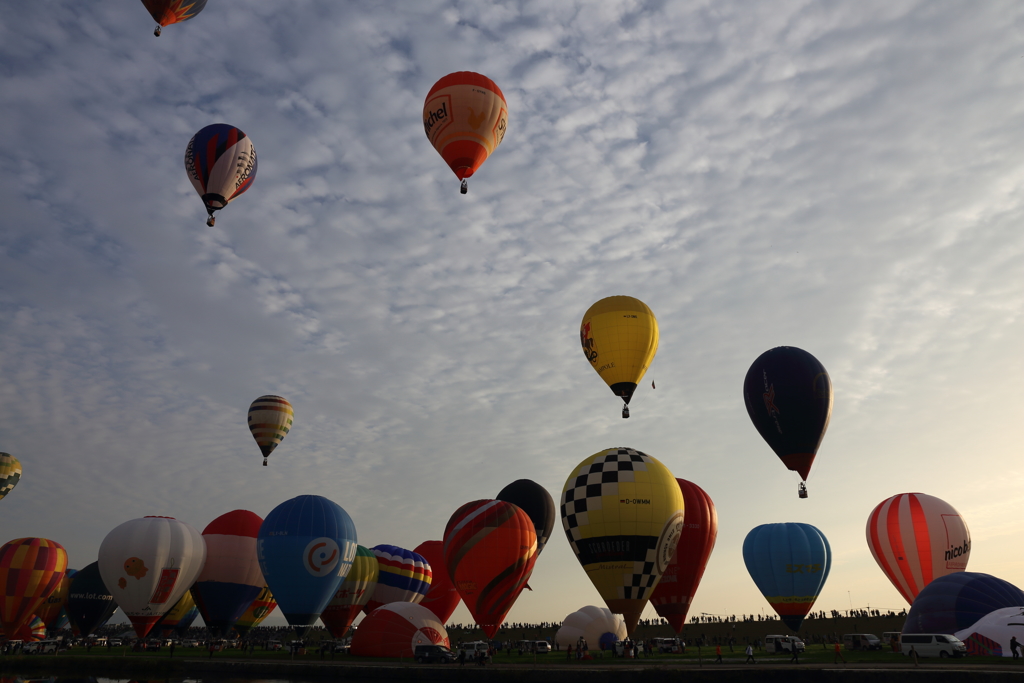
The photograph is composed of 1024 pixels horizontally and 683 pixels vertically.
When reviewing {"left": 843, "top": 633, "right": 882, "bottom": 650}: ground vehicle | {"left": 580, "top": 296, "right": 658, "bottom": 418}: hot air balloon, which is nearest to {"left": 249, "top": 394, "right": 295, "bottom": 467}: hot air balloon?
{"left": 580, "top": 296, "right": 658, "bottom": 418}: hot air balloon

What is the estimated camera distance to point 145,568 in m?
38.2

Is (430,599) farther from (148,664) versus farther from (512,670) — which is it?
(512,670)

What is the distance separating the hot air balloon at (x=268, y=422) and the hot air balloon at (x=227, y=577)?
5.63m

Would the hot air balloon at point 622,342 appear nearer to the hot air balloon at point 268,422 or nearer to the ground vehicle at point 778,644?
the ground vehicle at point 778,644

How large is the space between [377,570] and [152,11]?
32719mm

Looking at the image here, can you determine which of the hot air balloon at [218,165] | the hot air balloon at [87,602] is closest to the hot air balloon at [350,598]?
the hot air balloon at [87,602]

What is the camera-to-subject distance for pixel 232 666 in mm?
30828

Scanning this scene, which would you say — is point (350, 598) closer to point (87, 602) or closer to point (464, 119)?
point (87, 602)

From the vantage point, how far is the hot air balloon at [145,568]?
38.1 m

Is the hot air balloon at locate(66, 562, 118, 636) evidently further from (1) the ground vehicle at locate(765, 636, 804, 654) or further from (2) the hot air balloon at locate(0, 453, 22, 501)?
(1) the ground vehicle at locate(765, 636, 804, 654)

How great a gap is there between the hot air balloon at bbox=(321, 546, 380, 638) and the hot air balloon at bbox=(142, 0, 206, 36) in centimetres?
2897

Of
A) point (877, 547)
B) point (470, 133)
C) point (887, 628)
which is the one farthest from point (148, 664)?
point (887, 628)

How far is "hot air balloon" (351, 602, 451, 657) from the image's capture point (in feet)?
108

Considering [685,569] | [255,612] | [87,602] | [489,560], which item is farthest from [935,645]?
[87,602]
